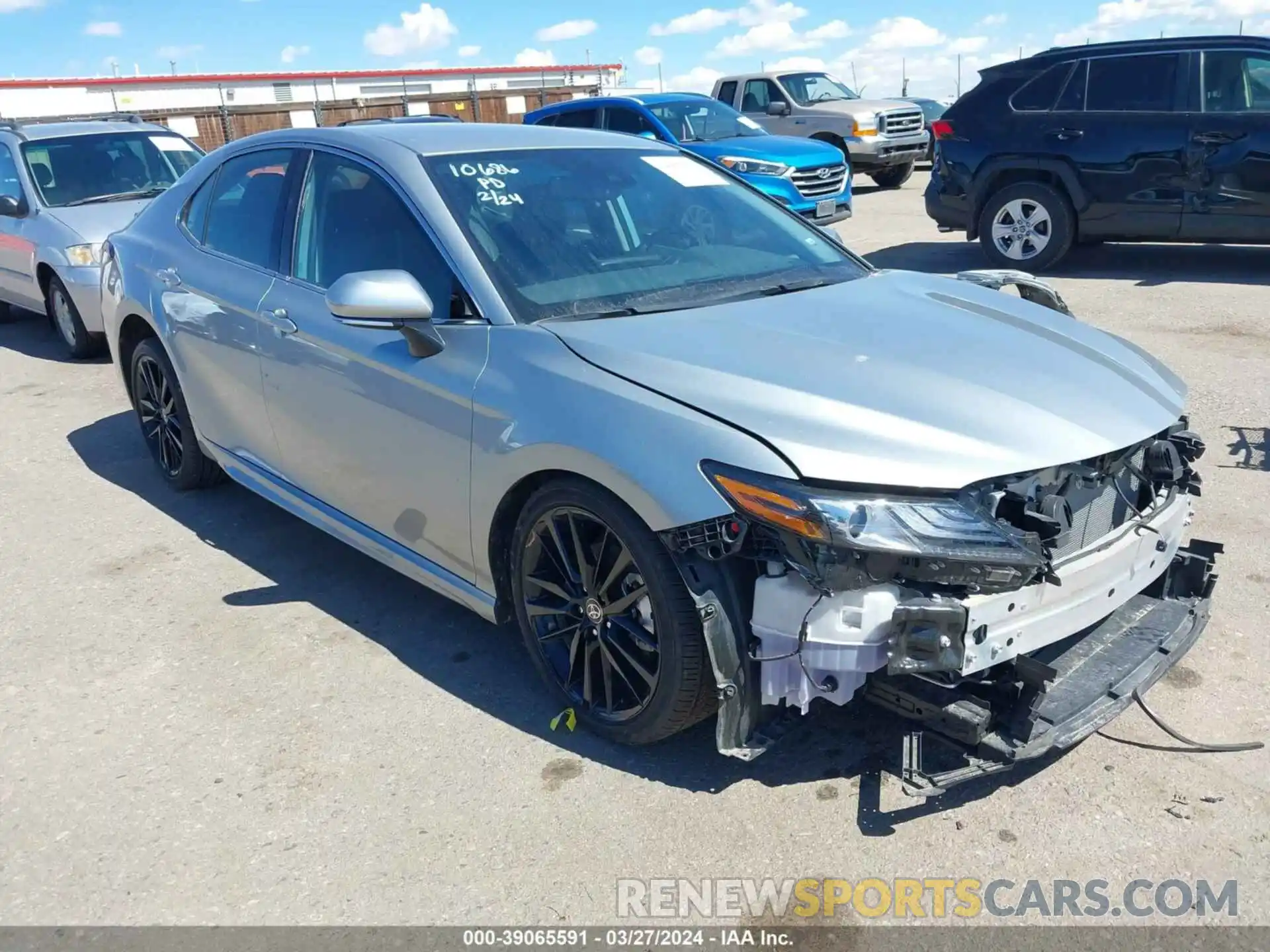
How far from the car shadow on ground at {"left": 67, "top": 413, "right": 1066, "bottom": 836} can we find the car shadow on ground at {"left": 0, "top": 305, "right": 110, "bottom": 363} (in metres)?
3.96

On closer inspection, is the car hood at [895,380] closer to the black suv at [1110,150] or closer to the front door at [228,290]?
the front door at [228,290]

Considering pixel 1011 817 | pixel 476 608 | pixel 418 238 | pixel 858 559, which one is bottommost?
pixel 1011 817

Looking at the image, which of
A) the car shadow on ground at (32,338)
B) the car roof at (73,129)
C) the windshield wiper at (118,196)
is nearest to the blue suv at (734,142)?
the car roof at (73,129)

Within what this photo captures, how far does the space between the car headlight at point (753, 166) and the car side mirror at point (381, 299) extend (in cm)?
972

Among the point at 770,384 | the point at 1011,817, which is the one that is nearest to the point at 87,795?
the point at 770,384

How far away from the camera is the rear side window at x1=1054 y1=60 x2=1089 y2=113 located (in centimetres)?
952

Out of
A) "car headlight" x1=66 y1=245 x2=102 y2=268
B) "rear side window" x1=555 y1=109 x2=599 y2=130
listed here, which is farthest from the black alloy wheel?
"rear side window" x1=555 y1=109 x2=599 y2=130

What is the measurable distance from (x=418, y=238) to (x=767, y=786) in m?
2.06

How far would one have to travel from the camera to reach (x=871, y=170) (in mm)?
17688

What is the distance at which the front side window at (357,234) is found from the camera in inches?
138

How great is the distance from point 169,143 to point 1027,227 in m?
7.88

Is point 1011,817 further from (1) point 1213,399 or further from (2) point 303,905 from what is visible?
(1) point 1213,399

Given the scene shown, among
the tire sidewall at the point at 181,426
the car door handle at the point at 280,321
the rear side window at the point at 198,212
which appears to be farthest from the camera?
the tire sidewall at the point at 181,426

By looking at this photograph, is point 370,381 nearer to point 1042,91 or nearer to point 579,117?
point 1042,91
